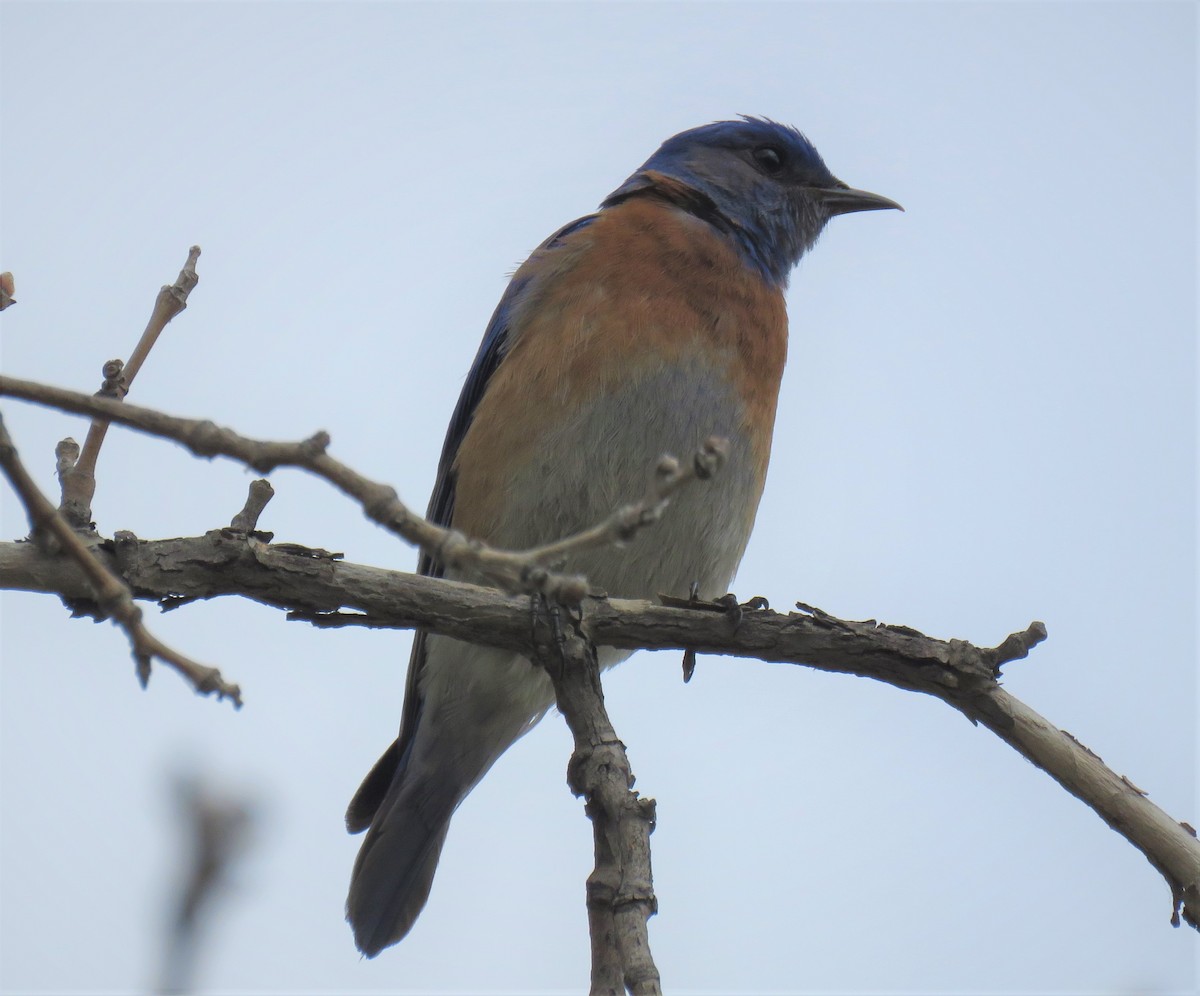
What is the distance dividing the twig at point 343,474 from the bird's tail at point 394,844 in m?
3.87

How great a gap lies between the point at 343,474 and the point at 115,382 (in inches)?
59.9

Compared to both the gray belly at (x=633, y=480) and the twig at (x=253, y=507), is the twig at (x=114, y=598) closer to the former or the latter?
the twig at (x=253, y=507)

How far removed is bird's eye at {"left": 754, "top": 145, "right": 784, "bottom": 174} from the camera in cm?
745

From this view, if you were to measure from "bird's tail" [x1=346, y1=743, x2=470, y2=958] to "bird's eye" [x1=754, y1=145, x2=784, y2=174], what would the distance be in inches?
150

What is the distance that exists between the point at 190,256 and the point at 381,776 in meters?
3.22

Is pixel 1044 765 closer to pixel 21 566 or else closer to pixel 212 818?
pixel 212 818

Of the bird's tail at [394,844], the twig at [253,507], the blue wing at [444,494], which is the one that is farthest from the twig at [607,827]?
the bird's tail at [394,844]

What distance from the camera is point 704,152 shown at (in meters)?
7.47

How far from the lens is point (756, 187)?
7.22 m

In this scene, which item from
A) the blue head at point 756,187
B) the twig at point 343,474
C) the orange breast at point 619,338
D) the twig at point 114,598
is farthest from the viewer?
the blue head at point 756,187

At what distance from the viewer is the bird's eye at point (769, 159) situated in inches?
293

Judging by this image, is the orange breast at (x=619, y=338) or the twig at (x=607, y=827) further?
the orange breast at (x=619, y=338)

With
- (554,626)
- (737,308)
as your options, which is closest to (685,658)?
(554,626)

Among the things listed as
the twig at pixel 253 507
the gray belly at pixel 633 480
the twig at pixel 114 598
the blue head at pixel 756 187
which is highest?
the blue head at pixel 756 187
